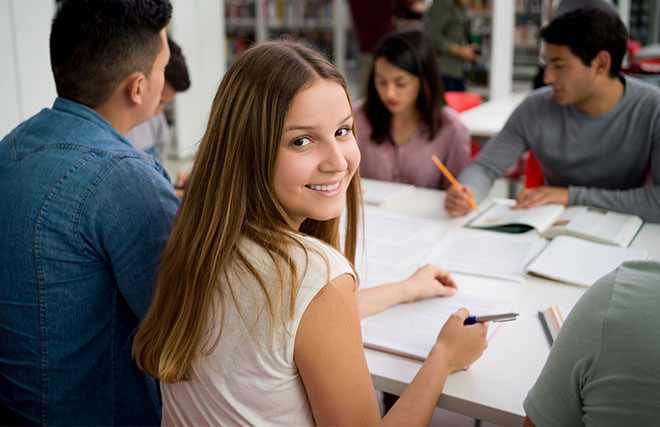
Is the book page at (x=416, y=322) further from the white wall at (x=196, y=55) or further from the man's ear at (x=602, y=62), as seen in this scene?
the white wall at (x=196, y=55)

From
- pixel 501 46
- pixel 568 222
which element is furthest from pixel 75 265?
pixel 501 46

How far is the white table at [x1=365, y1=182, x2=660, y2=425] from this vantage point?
104cm

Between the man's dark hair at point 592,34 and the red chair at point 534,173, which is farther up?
the man's dark hair at point 592,34

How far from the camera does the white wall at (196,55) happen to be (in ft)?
16.3

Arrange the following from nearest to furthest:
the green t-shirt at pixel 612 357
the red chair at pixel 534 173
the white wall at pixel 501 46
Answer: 1. the green t-shirt at pixel 612 357
2. the red chair at pixel 534 173
3. the white wall at pixel 501 46

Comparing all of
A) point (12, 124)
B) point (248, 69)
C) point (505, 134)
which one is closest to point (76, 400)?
point (248, 69)

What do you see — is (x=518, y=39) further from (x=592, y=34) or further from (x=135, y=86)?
(x=135, y=86)

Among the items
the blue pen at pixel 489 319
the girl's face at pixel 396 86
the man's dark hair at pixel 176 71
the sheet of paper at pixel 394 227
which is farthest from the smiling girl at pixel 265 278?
the girl's face at pixel 396 86

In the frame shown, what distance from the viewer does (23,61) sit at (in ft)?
9.06

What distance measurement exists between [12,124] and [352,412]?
97.2 inches

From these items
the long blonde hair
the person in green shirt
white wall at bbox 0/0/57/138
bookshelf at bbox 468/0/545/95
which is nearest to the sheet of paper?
the long blonde hair

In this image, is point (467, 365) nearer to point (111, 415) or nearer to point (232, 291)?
point (232, 291)

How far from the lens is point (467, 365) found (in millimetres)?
1104

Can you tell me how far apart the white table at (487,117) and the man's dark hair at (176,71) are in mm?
1408
